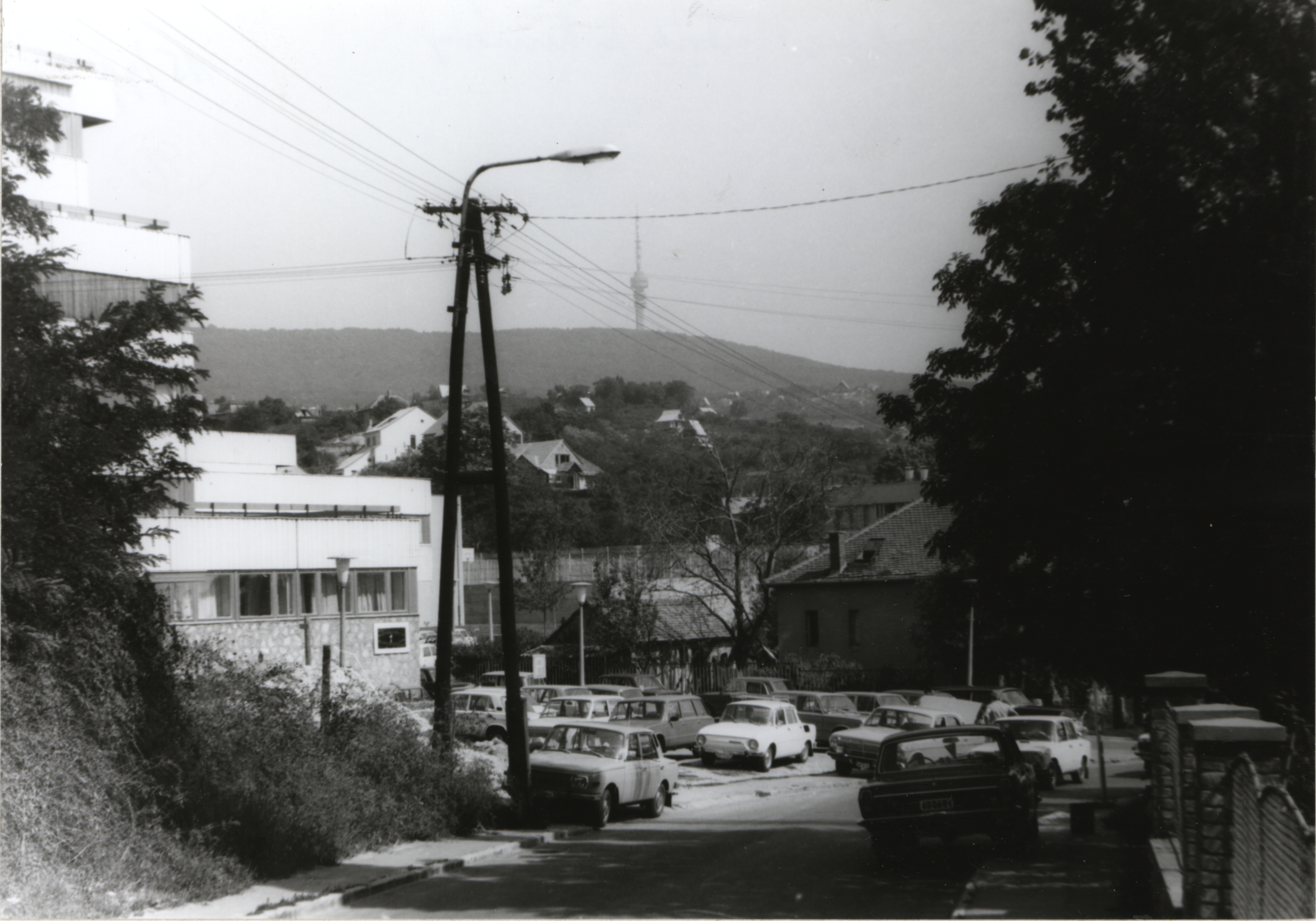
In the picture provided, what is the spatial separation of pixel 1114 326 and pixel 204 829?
33.1ft

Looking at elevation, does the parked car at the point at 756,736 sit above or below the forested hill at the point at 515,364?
below

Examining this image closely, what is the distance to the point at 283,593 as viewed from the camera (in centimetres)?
4044

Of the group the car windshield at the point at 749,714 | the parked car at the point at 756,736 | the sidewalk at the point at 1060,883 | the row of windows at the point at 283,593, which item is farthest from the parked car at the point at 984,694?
the row of windows at the point at 283,593

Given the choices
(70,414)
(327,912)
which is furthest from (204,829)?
(70,414)

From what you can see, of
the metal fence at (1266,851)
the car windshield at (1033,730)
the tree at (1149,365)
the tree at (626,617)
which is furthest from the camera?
the tree at (626,617)

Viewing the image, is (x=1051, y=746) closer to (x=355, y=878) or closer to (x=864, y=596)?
(x=355, y=878)

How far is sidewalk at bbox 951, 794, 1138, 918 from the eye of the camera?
11266 millimetres

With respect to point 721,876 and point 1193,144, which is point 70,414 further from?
point 1193,144

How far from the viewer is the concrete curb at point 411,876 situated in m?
11.4

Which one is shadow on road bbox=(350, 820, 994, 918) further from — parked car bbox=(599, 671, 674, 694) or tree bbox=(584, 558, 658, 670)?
tree bbox=(584, 558, 658, 670)

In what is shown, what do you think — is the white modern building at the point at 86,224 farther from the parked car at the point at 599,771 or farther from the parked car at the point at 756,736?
the parked car at the point at 756,736

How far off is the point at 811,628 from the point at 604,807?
3161 cm

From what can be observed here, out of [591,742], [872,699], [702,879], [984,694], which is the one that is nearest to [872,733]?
[984,694]

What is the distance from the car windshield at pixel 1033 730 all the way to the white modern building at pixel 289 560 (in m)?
17.9
